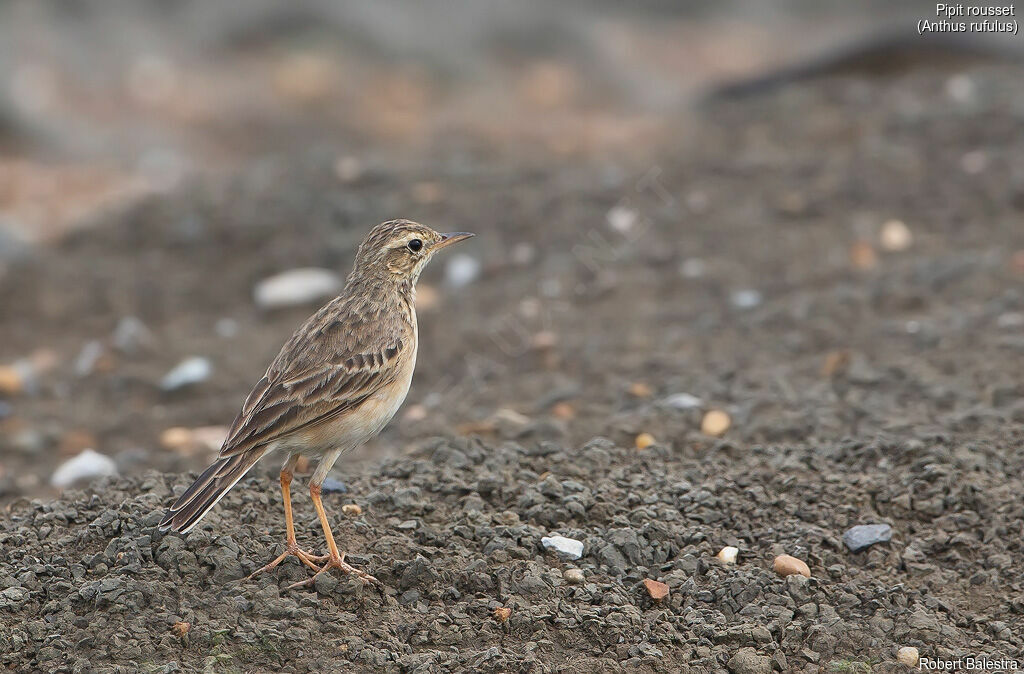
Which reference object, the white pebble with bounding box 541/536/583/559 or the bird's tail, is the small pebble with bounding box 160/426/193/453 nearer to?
the bird's tail

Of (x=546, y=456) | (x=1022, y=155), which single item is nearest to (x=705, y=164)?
(x=1022, y=155)

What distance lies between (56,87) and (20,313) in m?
5.66

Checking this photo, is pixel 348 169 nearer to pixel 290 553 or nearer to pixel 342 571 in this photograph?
pixel 290 553

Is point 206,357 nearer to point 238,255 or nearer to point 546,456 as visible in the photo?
point 238,255

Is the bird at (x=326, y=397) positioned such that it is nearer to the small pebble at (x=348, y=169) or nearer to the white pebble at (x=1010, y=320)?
the white pebble at (x=1010, y=320)

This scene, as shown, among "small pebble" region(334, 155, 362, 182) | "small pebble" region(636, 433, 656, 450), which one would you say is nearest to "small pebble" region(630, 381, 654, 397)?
"small pebble" region(636, 433, 656, 450)

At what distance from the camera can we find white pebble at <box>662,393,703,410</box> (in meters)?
7.66

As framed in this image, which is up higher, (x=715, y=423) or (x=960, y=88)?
(x=960, y=88)

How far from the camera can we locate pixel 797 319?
30.5 feet

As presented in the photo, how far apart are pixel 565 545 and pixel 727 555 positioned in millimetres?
764

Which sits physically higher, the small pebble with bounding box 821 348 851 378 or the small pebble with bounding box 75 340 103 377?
the small pebble with bounding box 75 340 103 377

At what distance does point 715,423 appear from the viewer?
7395mm

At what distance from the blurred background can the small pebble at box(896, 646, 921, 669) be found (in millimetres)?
2252

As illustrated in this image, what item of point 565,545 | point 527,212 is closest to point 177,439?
point 565,545
